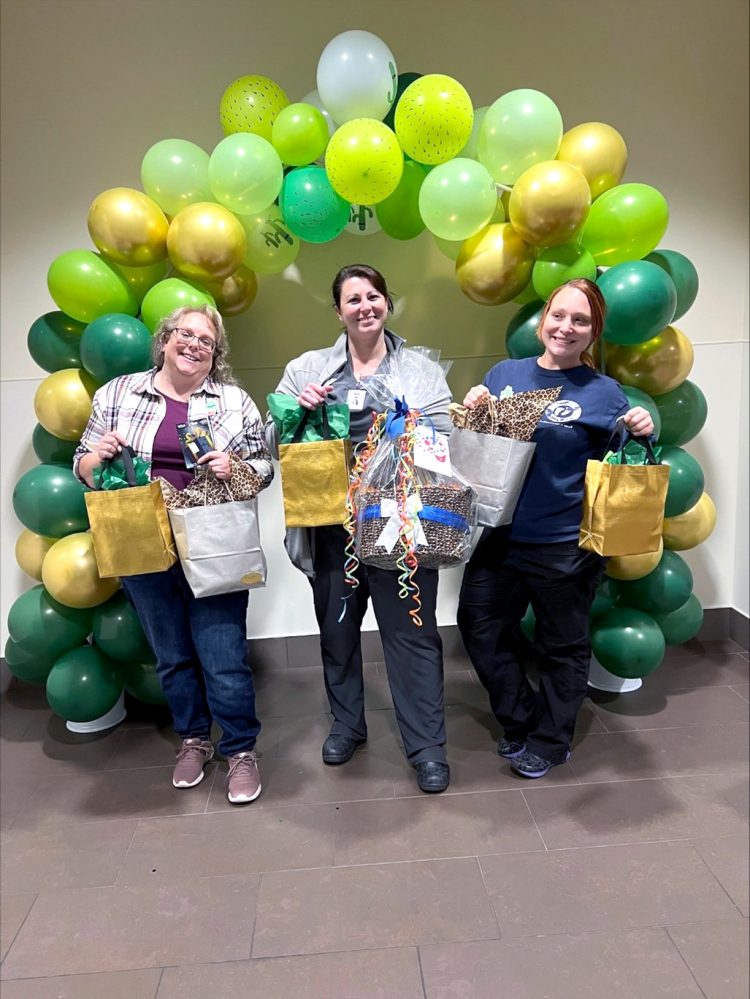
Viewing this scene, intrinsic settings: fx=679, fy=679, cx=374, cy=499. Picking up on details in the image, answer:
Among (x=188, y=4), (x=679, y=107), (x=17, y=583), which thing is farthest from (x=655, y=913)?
(x=188, y=4)

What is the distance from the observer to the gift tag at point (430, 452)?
177cm

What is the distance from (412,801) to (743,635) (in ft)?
6.01

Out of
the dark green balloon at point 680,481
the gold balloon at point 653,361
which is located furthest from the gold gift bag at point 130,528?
the dark green balloon at point 680,481

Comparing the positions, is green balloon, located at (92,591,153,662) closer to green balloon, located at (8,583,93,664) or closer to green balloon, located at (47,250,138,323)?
green balloon, located at (8,583,93,664)

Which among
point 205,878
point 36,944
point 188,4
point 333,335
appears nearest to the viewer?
point 36,944

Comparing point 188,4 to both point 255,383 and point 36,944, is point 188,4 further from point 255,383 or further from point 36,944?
point 36,944

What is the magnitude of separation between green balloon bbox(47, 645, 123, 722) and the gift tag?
4.68 feet

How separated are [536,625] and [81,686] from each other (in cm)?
156

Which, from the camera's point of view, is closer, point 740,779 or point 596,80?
point 740,779

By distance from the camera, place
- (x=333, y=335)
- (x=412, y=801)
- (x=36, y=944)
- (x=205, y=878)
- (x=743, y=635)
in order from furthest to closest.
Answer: (x=743, y=635)
(x=333, y=335)
(x=412, y=801)
(x=205, y=878)
(x=36, y=944)

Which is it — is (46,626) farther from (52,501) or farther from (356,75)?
(356,75)

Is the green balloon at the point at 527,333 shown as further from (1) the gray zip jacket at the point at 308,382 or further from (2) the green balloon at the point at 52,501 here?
(2) the green balloon at the point at 52,501

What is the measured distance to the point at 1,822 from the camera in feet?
6.80

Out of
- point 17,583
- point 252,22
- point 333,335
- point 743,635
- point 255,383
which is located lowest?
point 743,635
